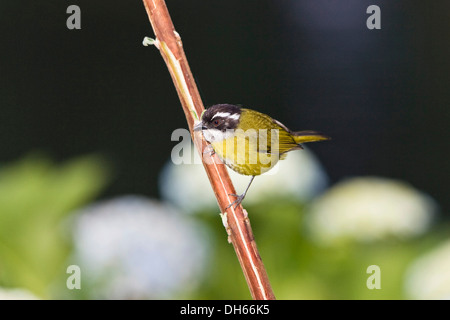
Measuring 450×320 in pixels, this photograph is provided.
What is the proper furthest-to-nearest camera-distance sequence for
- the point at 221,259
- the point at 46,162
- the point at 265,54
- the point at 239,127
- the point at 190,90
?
the point at 265,54 → the point at 46,162 → the point at 221,259 → the point at 239,127 → the point at 190,90

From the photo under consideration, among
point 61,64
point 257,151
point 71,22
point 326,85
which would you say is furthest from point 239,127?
point 61,64

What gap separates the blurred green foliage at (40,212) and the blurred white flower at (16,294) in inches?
0.7

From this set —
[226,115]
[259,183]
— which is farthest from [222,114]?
[259,183]

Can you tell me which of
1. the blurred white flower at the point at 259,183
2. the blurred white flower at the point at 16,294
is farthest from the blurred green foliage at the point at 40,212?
the blurred white flower at the point at 259,183

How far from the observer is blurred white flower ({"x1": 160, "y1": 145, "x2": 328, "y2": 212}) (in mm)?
879

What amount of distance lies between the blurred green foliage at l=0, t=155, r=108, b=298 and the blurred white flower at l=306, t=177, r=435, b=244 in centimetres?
37

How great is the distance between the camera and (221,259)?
32.7 inches

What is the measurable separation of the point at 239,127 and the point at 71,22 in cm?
29

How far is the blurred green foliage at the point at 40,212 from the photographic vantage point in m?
0.81

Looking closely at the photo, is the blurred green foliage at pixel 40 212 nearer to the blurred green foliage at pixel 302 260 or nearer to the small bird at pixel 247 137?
the blurred green foliage at pixel 302 260

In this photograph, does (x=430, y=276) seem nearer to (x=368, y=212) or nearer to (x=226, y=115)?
(x=368, y=212)

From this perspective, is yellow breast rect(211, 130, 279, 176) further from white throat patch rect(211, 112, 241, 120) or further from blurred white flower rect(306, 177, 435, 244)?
blurred white flower rect(306, 177, 435, 244)

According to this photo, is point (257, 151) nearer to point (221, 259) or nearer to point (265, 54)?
point (221, 259)

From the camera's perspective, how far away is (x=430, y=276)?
Result: 778 millimetres
